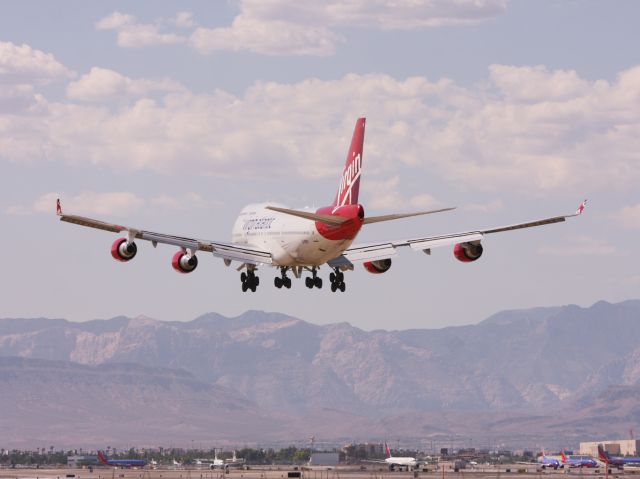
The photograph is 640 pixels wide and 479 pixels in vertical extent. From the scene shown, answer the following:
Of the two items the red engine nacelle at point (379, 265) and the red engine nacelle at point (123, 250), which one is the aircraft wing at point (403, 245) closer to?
the red engine nacelle at point (379, 265)

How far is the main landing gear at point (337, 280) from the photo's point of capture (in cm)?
12731

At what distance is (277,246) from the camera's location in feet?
420

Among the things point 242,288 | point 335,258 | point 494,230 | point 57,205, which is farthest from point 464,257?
point 57,205

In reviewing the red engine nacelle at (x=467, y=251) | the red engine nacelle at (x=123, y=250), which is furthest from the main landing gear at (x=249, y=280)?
the red engine nacelle at (x=467, y=251)

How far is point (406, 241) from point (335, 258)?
712cm

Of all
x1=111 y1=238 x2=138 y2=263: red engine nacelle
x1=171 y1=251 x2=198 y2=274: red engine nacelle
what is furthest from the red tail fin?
x1=111 y1=238 x2=138 y2=263: red engine nacelle

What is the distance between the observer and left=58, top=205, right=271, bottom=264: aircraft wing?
4589 inches

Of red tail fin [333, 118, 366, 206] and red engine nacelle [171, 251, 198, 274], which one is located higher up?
red tail fin [333, 118, 366, 206]

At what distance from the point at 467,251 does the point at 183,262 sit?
87.4 ft

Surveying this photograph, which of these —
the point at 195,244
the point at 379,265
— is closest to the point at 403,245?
the point at 379,265

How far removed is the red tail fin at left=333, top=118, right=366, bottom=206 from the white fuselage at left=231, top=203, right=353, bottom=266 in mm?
3688

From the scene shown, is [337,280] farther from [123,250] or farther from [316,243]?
[123,250]

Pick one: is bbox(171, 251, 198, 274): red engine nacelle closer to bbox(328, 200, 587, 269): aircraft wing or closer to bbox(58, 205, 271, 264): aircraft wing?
bbox(58, 205, 271, 264): aircraft wing

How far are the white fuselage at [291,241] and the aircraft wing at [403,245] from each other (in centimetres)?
268
